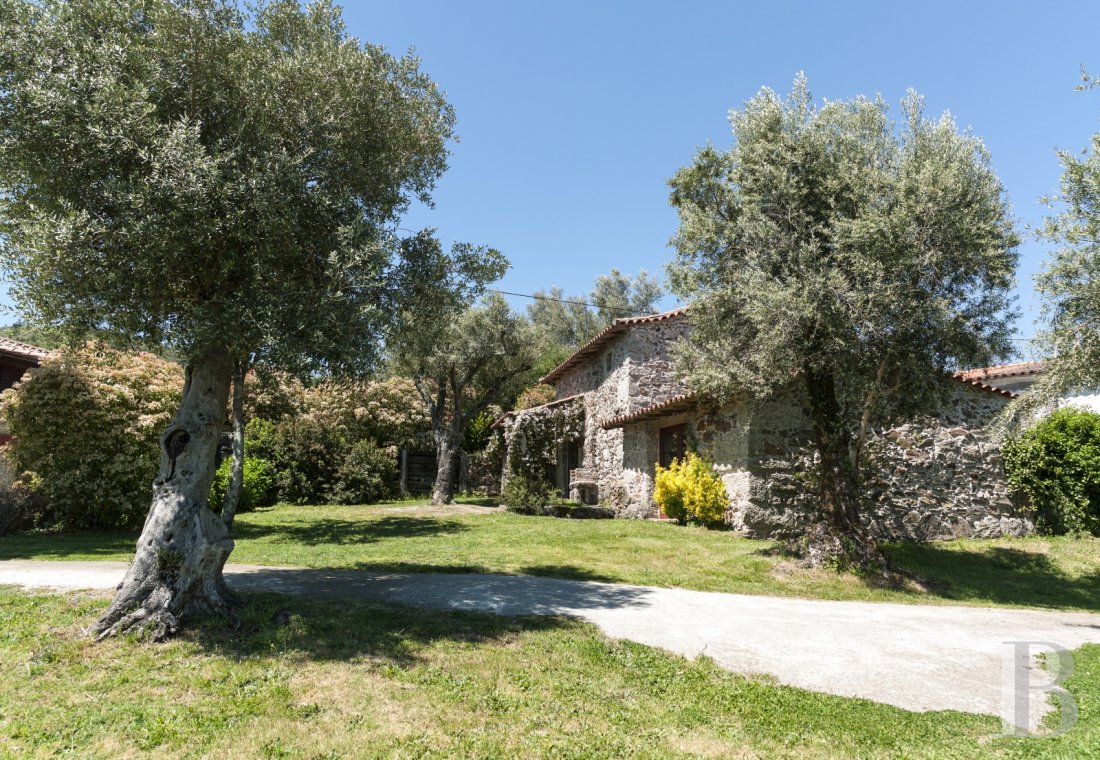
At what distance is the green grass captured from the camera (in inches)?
164

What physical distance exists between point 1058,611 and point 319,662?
33.3ft

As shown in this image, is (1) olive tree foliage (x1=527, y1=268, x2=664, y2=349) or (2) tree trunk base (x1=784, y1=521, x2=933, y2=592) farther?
(1) olive tree foliage (x1=527, y1=268, x2=664, y2=349)

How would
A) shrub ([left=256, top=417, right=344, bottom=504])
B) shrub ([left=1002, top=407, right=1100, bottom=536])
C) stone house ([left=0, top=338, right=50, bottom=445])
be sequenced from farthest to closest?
shrub ([left=256, top=417, right=344, bottom=504]) < stone house ([left=0, top=338, right=50, bottom=445]) < shrub ([left=1002, top=407, right=1100, bottom=536])

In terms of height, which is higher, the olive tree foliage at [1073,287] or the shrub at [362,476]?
the olive tree foliage at [1073,287]

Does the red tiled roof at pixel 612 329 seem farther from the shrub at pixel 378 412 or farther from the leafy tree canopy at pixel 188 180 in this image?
the leafy tree canopy at pixel 188 180

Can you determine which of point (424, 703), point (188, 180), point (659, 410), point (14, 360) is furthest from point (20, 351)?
point (424, 703)

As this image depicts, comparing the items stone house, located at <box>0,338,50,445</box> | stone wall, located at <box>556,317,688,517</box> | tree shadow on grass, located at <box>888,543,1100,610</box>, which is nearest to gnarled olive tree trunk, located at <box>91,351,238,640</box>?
tree shadow on grass, located at <box>888,543,1100,610</box>

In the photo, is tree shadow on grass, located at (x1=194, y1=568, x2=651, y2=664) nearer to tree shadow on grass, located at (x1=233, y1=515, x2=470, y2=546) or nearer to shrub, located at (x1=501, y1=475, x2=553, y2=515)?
tree shadow on grass, located at (x1=233, y1=515, x2=470, y2=546)

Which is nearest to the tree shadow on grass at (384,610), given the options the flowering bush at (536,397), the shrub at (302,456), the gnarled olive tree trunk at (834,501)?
the gnarled olive tree trunk at (834,501)

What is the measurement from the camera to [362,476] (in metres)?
23.5

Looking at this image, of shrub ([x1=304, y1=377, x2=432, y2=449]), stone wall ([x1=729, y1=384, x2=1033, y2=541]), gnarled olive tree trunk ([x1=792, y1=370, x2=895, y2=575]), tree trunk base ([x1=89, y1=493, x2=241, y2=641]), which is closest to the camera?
tree trunk base ([x1=89, y1=493, x2=241, y2=641])

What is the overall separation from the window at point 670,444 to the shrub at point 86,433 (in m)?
12.7

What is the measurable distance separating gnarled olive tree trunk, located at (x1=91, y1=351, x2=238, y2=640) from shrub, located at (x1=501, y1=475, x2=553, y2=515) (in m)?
12.8

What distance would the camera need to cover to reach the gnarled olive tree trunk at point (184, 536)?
625 centimetres
